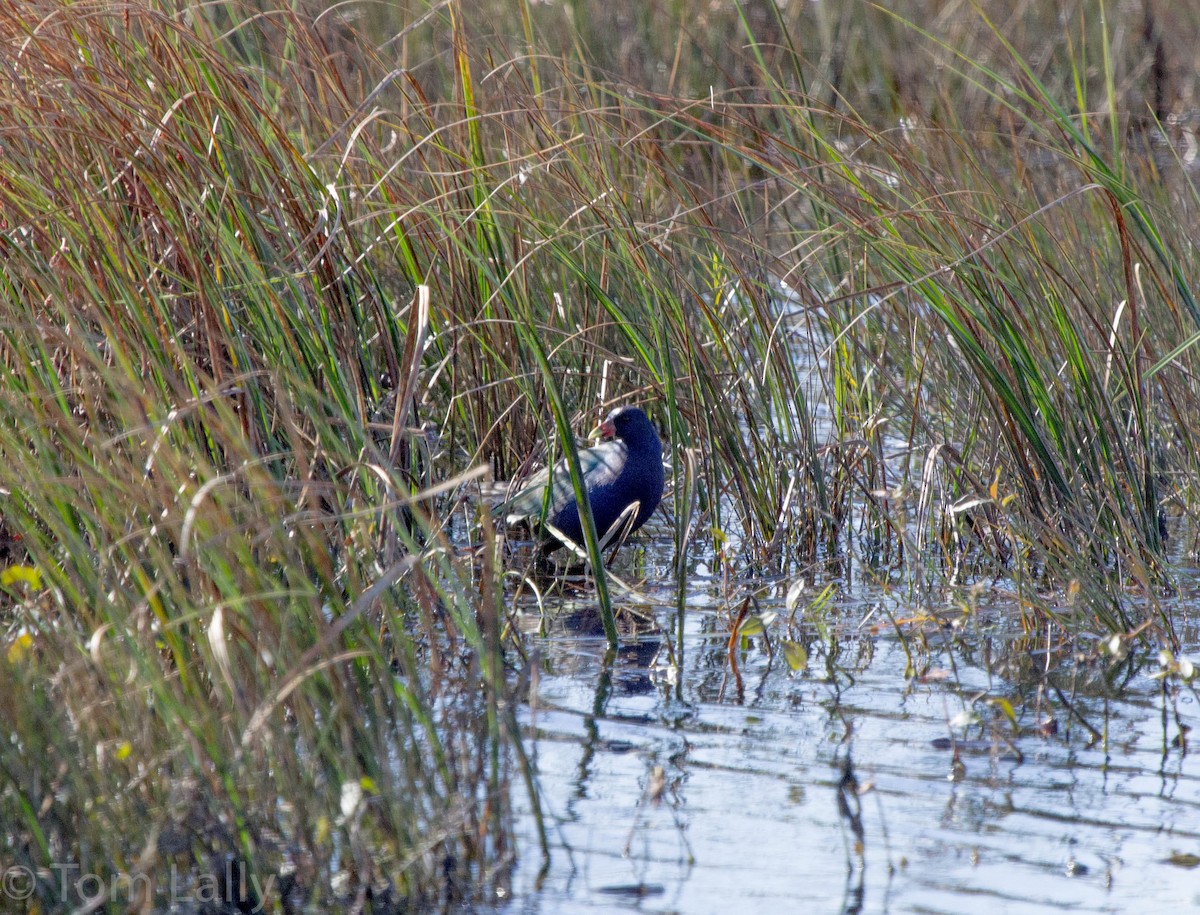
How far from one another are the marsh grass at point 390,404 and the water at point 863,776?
0.19 metres

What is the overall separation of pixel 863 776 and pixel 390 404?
1572 mm

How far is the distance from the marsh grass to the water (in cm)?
19

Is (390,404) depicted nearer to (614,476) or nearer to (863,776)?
(614,476)

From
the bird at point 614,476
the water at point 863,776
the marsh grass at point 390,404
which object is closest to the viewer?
the marsh grass at point 390,404

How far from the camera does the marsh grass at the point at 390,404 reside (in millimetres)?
2232

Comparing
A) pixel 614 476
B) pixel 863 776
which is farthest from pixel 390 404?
pixel 863 776

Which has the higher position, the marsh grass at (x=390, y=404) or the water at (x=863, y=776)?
the marsh grass at (x=390, y=404)

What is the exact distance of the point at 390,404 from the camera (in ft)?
12.3

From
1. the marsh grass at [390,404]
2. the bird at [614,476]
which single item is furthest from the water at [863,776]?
the bird at [614,476]

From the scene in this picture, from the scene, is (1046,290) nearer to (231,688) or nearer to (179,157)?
(179,157)

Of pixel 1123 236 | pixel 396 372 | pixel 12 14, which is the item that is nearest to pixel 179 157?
pixel 12 14

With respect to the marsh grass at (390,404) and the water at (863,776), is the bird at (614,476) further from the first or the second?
the water at (863,776)

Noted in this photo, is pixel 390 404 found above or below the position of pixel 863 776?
above

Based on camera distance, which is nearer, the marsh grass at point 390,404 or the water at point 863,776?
the marsh grass at point 390,404
